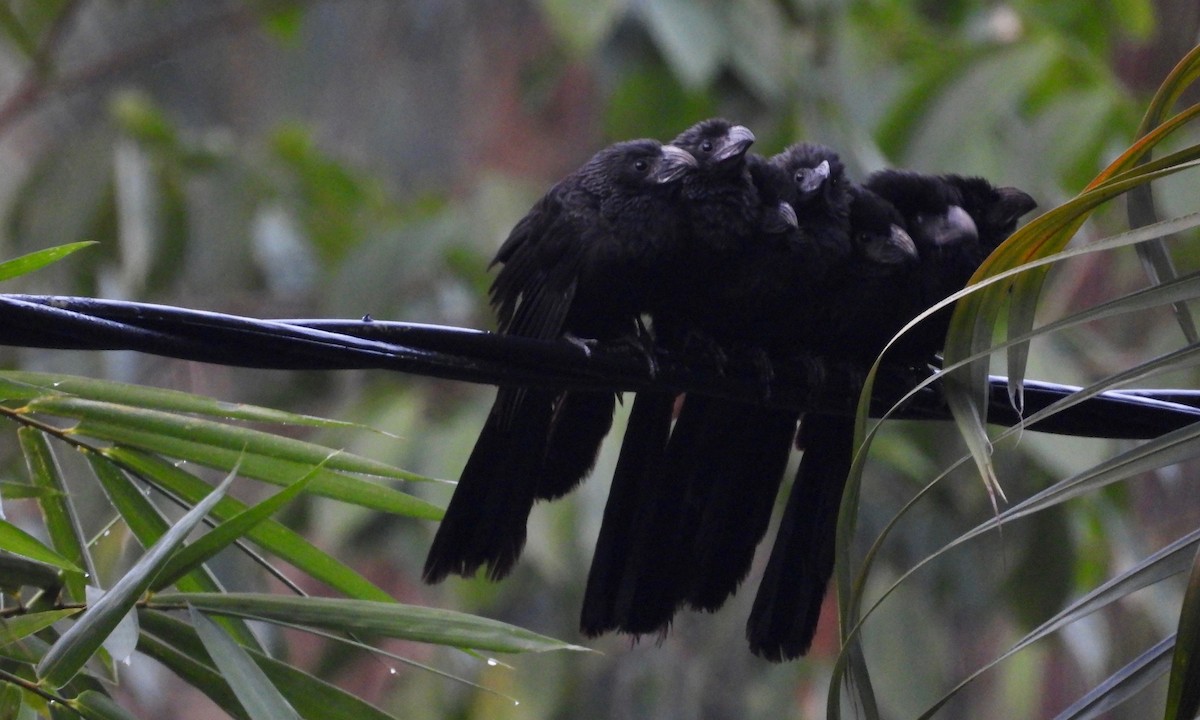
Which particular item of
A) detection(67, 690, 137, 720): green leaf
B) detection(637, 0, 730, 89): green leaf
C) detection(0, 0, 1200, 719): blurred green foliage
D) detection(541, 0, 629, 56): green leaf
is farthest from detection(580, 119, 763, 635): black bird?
detection(637, 0, 730, 89): green leaf

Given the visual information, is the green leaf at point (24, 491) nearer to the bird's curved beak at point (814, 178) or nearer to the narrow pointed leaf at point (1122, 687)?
the narrow pointed leaf at point (1122, 687)

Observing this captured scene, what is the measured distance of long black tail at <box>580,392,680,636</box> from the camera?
2.63 meters

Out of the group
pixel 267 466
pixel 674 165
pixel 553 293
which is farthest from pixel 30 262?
pixel 674 165

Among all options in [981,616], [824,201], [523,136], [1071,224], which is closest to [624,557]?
[824,201]

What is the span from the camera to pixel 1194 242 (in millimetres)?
5613

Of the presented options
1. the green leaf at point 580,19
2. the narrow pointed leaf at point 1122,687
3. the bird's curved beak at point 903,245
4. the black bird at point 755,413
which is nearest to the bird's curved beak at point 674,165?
the black bird at point 755,413

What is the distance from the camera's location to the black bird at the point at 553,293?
2.57 m

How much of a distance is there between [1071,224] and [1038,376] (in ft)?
8.54

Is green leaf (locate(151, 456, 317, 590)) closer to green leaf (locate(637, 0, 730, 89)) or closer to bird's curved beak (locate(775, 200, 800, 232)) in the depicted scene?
bird's curved beak (locate(775, 200, 800, 232))

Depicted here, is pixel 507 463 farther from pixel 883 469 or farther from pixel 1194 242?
pixel 1194 242

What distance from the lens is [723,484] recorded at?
2.76 metres

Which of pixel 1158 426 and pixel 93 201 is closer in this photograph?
pixel 1158 426

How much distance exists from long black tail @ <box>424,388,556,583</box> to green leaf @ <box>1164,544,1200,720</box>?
1268mm

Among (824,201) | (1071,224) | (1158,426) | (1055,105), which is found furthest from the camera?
(1055,105)
